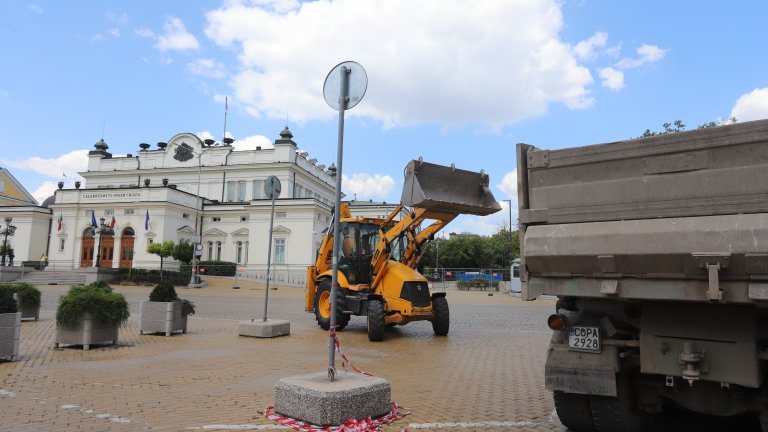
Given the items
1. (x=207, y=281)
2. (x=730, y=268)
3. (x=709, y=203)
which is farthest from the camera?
(x=207, y=281)

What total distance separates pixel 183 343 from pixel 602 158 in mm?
9435

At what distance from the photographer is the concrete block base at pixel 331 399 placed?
4875 millimetres

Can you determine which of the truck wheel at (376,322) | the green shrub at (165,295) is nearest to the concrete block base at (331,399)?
the truck wheel at (376,322)

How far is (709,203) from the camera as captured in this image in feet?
12.7

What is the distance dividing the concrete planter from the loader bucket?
6.83 metres

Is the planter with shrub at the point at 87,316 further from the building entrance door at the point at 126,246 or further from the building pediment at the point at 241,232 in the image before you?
the building entrance door at the point at 126,246

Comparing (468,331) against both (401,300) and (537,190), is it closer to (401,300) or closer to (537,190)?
(401,300)

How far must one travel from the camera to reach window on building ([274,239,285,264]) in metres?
50.9

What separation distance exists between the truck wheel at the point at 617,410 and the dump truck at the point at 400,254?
5373mm

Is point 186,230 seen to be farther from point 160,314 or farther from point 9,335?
point 9,335

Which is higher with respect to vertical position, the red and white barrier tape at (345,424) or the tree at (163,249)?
the tree at (163,249)

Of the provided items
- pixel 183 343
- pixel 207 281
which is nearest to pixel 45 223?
pixel 207 281

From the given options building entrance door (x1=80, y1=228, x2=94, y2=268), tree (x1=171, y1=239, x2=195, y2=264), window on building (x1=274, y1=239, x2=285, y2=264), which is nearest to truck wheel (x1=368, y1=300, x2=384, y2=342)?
tree (x1=171, y1=239, x2=195, y2=264)

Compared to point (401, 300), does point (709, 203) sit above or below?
above
